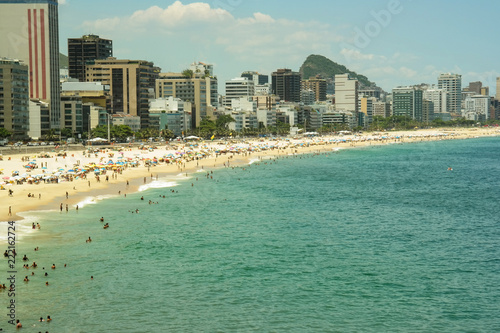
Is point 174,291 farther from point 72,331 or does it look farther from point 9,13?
point 9,13

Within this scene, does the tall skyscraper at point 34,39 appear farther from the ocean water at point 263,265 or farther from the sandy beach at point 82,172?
the ocean water at point 263,265

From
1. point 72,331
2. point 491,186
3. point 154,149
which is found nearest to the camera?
point 72,331

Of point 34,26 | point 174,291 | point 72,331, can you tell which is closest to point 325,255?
point 174,291

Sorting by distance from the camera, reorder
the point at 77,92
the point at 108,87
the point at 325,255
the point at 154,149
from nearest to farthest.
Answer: the point at 325,255 < the point at 154,149 < the point at 77,92 < the point at 108,87

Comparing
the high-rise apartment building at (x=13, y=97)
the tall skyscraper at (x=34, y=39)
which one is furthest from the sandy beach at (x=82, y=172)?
the tall skyscraper at (x=34, y=39)

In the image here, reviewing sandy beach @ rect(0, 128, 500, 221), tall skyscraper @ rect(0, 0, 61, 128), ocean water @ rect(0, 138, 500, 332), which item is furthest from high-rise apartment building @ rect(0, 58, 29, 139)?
ocean water @ rect(0, 138, 500, 332)

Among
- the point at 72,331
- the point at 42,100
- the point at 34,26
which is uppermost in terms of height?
the point at 34,26

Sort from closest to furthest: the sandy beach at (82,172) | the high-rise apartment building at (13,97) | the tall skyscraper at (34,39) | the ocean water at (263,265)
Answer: the ocean water at (263,265) → the sandy beach at (82,172) → the high-rise apartment building at (13,97) → the tall skyscraper at (34,39)
